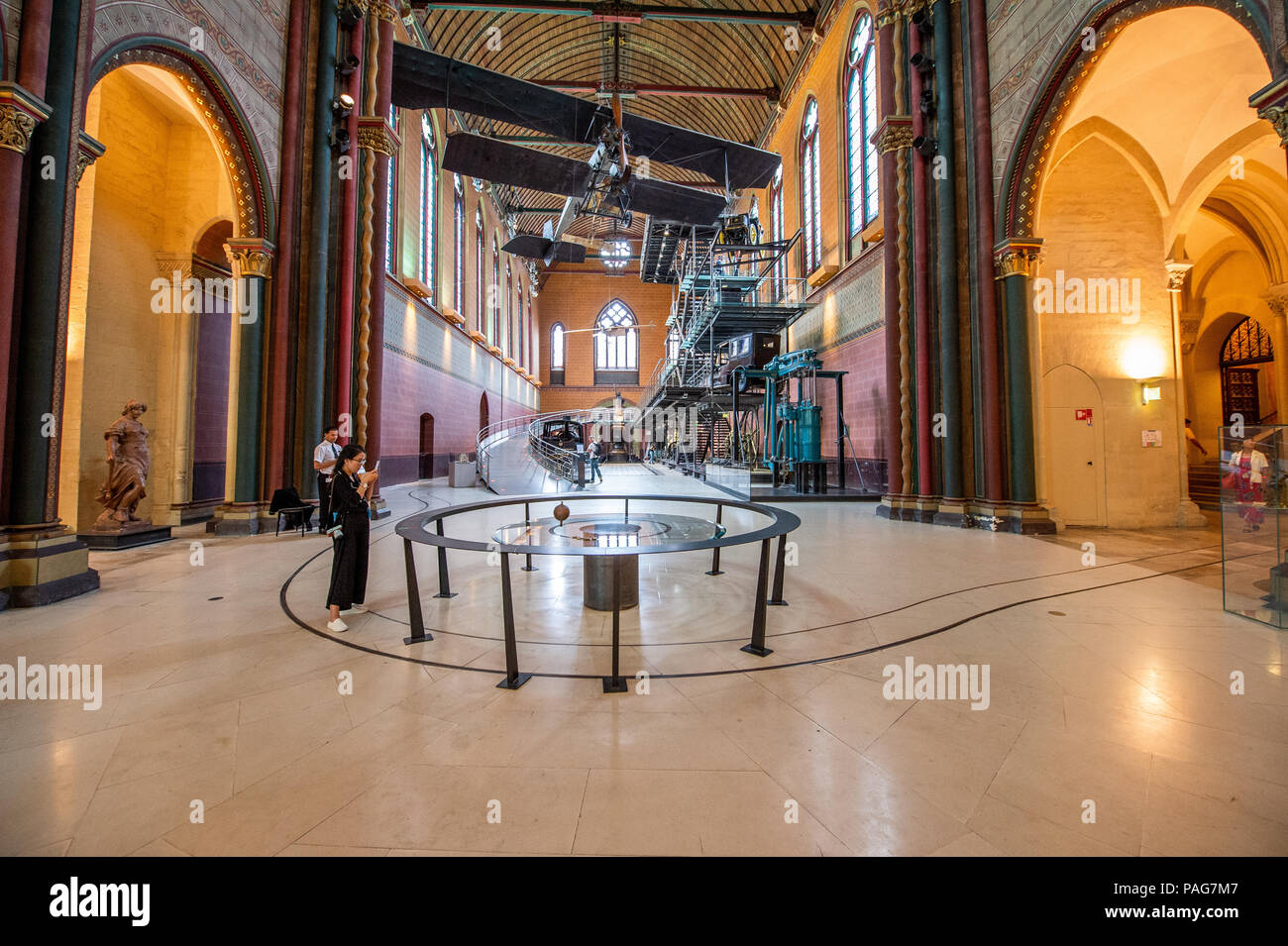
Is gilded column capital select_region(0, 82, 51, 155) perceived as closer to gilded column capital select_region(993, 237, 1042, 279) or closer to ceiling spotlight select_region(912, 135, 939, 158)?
ceiling spotlight select_region(912, 135, 939, 158)

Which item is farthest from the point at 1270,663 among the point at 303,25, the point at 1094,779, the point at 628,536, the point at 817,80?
the point at 817,80

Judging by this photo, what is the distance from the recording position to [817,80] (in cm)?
1484

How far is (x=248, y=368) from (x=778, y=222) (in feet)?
57.4

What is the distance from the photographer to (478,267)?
21.6 m

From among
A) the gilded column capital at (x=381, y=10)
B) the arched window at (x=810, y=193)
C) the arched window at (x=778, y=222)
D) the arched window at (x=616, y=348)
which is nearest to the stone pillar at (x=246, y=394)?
the gilded column capital at (x=381, y=10)

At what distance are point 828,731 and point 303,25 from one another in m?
11.7

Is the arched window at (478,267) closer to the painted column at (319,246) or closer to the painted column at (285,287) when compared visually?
the painted column at (319,246)

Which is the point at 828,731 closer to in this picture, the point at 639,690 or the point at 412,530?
the point at 639,690

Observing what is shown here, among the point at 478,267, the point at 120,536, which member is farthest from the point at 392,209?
the point at 120,536

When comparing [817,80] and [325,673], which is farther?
[817,80]

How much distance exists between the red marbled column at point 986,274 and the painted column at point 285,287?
1048 cm

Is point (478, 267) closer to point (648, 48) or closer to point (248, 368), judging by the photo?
point (648, 48)

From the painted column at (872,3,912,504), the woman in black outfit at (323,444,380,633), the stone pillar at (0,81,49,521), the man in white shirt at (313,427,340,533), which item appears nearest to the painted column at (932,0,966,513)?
the painted column at (872,3,912,504)

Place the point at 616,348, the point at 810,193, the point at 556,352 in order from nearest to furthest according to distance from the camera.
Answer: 1. the point at 810,193
2. the point at 556,352
3. the point at 616,348
